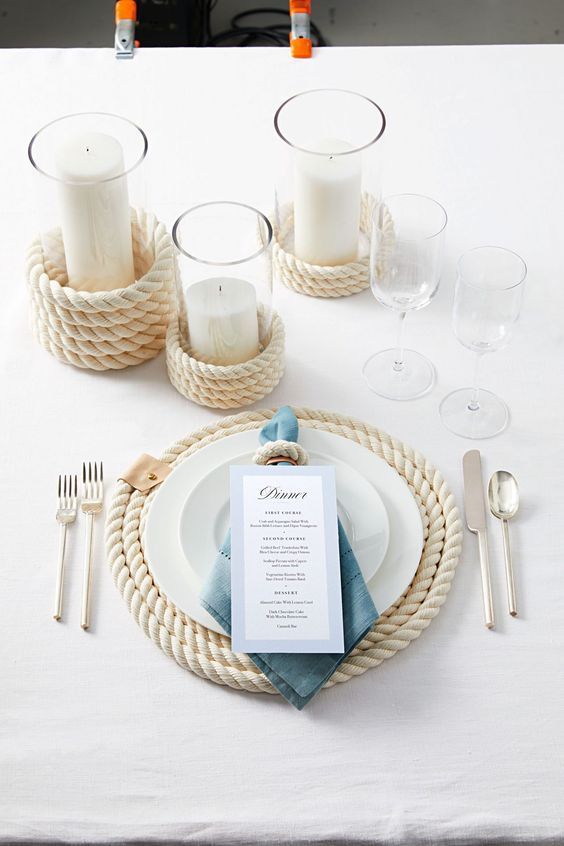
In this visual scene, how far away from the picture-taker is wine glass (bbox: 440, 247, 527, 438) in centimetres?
105

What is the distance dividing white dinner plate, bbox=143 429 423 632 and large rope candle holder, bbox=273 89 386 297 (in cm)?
27

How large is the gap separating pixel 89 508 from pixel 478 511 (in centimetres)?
40

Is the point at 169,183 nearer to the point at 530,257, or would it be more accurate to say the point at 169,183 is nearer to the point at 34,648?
the point at 530,257

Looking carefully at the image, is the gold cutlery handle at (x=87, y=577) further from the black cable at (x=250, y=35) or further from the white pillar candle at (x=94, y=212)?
the black cable at (x=250, y=35)

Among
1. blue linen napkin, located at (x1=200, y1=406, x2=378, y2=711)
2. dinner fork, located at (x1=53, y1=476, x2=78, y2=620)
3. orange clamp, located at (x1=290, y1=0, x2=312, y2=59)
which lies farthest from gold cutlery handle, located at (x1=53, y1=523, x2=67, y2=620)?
orange clamp, located at (x1=290, y1=0, x2=312, y2=59)

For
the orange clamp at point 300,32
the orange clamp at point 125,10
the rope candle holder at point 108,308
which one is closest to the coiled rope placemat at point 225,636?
the rope candle holder at point 108,308

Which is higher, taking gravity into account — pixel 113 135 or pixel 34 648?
pixel 113 135

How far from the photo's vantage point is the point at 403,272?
111cm

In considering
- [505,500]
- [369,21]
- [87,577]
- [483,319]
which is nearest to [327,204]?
[483,319]

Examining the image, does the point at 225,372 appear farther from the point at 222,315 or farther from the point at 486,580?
the point at 486,580

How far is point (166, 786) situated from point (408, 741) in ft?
0.68

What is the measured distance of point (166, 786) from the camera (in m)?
0.83

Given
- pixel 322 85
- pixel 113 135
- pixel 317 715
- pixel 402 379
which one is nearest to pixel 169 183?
pixel 113 135

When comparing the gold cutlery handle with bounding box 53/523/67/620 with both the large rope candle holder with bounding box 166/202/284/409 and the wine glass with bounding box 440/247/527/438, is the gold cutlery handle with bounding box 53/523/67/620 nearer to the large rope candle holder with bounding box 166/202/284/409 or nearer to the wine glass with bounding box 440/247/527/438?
the large rope candle holder with bounding box 166/202/284/409
